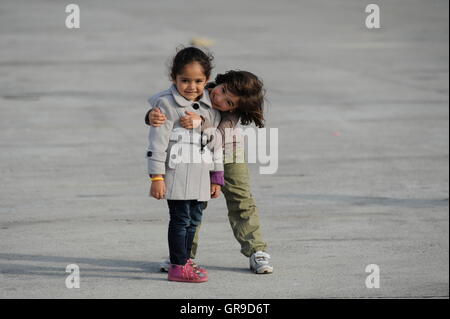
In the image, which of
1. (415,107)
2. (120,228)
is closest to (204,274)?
(120,228)

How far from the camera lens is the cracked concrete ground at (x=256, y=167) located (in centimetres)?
648

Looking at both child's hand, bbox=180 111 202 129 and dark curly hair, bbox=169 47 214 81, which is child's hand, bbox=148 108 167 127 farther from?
dark curly hair, bbox=169 47 214 81

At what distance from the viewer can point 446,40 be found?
68.9 ft

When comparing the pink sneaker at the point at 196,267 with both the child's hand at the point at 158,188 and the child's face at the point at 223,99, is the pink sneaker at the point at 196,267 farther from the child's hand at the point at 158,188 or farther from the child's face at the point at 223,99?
the child's face at the point at 223,99

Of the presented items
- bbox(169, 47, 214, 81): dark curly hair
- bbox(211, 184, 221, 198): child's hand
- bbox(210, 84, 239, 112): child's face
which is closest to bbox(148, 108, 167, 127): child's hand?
bbox(169, 47, 214, 81): dark curly hair

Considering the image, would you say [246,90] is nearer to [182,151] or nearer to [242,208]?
[182,151]

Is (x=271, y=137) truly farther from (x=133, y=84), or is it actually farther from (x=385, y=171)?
(x=133, y=84)

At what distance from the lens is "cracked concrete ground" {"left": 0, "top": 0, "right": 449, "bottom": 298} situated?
648 centimetres

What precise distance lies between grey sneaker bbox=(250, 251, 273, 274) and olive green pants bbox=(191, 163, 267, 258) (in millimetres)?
32

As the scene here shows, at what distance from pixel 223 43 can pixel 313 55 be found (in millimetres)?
2176

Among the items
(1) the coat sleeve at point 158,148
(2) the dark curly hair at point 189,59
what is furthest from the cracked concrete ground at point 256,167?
(2) the dark curly hair at point 189,59

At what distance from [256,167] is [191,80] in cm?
448

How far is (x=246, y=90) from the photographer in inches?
231

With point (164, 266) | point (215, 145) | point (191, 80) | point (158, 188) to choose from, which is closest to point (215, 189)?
point (215, 145)
